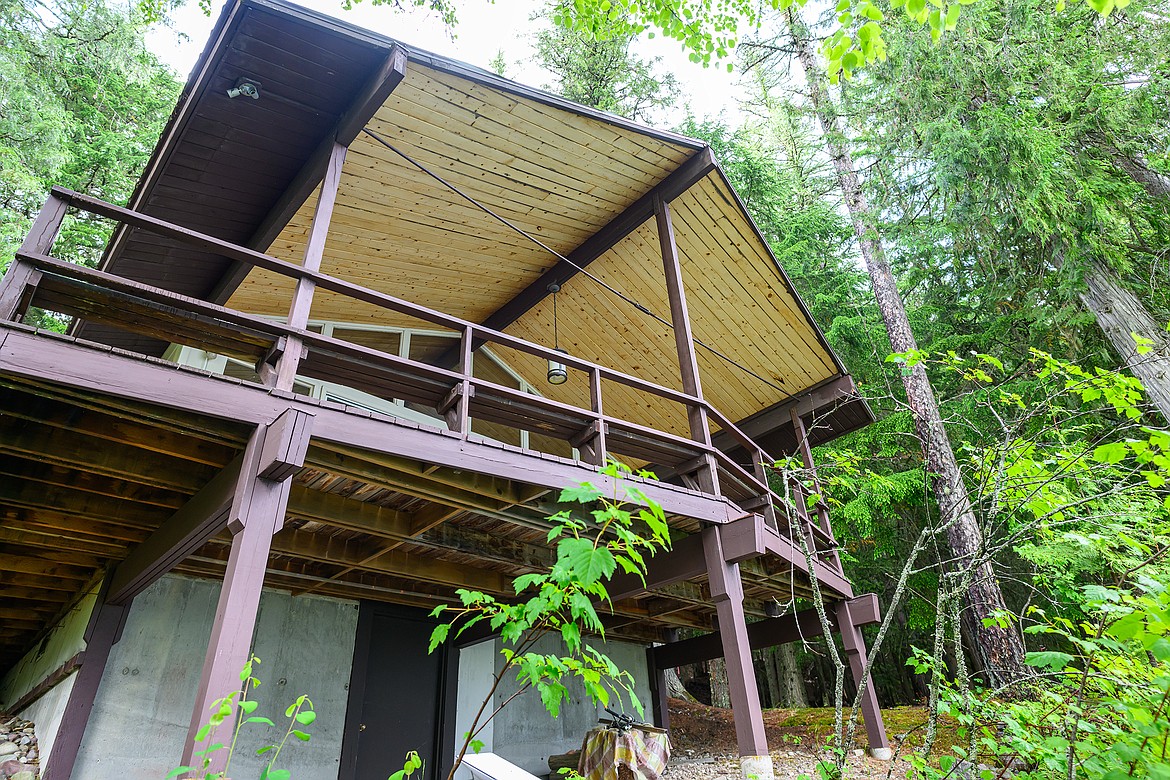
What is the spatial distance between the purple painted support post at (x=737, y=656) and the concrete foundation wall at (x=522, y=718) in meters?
3.11

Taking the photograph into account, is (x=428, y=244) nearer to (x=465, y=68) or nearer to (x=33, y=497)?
(x=465, y=68)

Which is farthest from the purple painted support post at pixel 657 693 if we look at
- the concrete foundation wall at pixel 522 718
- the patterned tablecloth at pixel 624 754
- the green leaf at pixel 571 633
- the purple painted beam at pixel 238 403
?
the green leaf at pixel 571 633

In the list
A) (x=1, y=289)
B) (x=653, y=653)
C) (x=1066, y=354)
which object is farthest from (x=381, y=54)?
(x=1066, y=354)

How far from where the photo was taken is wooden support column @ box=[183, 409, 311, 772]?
3.06 m

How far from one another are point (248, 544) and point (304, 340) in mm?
1361

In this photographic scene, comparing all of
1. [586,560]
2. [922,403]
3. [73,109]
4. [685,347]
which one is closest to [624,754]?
[685,347]

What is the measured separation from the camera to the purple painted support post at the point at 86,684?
5.04 m

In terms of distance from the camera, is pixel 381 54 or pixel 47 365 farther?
pixel 381 54

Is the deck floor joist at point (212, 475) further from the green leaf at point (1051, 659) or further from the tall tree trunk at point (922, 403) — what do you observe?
the green leaf at point (1051, 659)

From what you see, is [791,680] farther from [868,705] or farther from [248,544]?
[248,544]

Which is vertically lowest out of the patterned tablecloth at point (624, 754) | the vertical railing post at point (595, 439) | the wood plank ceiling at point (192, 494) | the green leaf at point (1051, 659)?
the patterned tablecloth at point (624, 754)

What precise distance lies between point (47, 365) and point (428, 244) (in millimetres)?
4859

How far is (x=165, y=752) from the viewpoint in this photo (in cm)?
569

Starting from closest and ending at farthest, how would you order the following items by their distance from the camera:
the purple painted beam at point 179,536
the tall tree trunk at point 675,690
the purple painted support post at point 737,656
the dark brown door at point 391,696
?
the purple painted beam at point 179,536 → the purple painted support post at point 737,656 → the dark brown door at point 391,696 → the tall tree trunk at point 675,690
